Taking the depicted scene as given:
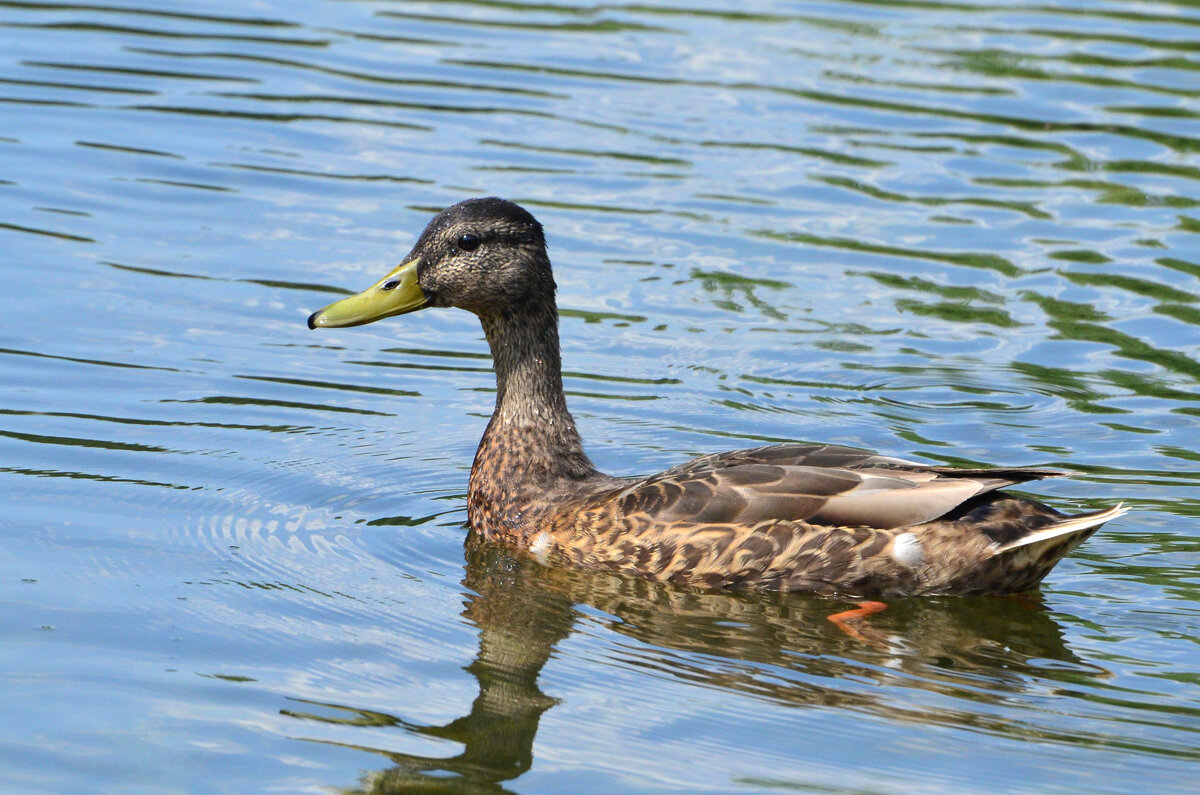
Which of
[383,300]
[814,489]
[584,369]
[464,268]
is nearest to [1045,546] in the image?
[814,489]

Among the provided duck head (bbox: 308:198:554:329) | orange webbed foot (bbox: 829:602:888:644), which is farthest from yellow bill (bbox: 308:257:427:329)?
orange webbed foot (bbox: 829:602:888:644)

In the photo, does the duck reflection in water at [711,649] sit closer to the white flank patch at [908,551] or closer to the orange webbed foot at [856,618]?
the orange webbed foot at [856,618]

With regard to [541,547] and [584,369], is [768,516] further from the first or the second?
[584,369]

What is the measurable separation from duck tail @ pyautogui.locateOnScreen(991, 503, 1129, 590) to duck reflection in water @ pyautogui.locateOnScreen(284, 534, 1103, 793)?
0.17m

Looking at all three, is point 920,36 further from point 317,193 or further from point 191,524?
point 191,524

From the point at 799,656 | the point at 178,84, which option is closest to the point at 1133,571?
the point at 799,656

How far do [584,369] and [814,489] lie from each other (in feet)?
10.8

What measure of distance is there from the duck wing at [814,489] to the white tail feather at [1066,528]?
0.24 meters

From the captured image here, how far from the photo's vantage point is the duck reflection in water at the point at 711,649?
624cm

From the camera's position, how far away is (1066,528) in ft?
24.7

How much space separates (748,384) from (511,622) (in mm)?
3588

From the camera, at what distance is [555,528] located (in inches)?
328

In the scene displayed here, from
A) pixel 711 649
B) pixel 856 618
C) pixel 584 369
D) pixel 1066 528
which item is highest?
pixel 584 369

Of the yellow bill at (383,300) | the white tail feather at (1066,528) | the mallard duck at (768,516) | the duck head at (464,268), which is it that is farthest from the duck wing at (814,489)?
the yellow bill at (383,300)
